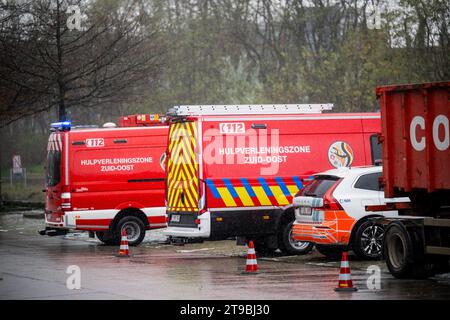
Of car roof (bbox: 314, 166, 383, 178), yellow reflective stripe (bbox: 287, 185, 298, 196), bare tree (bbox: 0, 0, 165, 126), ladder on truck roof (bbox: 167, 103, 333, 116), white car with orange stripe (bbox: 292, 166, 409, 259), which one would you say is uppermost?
bare tree (bbox: 0, 0, 165, 126)

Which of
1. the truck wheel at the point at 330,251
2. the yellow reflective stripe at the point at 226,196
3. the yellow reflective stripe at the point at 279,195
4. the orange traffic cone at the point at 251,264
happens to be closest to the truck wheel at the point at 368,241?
the truck wheel at the point at 330,251

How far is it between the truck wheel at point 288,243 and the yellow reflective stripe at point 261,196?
577 mm

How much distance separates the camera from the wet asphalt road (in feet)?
44.6

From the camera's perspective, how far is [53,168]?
23.8 m

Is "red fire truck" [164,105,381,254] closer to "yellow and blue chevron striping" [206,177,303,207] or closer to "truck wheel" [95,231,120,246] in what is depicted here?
"yellow and blue chevron striping" [206,177,303,207]

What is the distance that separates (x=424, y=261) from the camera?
15.2 m

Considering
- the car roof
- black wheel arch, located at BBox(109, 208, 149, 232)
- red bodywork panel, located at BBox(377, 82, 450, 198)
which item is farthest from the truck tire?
black wheel arch, located at BBox(109, 208, 149, 232)

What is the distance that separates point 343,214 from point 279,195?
7.84 feet

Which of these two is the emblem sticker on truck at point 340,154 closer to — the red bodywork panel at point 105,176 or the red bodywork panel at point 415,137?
the red bodywork panel at point 415,137

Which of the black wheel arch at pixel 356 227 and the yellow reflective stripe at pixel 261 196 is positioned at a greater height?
the yellow reflective stripe at pixel 261 196

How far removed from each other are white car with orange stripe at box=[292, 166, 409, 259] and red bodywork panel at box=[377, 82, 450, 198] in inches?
80.4

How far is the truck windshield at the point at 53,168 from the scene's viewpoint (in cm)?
2366

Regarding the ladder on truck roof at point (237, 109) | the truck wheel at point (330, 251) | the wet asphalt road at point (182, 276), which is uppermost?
the ladder on truck roof at point (237, 109)
